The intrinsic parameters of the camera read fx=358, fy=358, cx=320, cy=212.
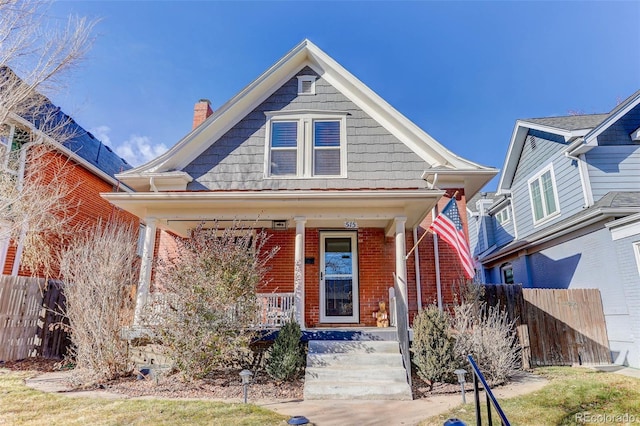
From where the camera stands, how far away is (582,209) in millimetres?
10398

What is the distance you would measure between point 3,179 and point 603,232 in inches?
583

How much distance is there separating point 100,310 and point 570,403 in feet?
26.0

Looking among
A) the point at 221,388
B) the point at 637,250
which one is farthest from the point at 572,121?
the point at 221,388

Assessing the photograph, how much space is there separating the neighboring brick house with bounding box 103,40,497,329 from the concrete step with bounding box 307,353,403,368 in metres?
1.91

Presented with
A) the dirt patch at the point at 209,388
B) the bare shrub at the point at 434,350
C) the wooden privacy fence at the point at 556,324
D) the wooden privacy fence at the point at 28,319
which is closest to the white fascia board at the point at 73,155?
the wooden privacy fence at the point at 28,319

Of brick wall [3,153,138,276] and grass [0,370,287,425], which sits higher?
brick wall [3,153,138,276]

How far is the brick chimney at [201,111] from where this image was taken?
36.9 ft

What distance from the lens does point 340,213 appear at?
26.2ft

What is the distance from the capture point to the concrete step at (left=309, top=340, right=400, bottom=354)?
6.80 m

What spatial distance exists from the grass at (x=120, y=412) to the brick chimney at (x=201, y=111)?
8079mm

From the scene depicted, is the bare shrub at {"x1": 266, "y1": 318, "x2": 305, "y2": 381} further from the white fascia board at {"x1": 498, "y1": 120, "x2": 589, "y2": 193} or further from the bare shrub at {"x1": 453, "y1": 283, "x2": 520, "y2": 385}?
the white fascia board at {"x1": 498, "y1": 120, "x2": 589, "y2": 193}

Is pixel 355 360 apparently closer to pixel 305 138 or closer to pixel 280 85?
pixel 305 138

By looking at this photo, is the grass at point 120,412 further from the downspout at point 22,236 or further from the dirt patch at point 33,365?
the downspout at point 22,236

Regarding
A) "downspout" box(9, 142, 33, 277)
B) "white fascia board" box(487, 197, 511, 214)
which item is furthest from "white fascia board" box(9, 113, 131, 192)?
"white fascia board" box(487, 197, 511, 214)
